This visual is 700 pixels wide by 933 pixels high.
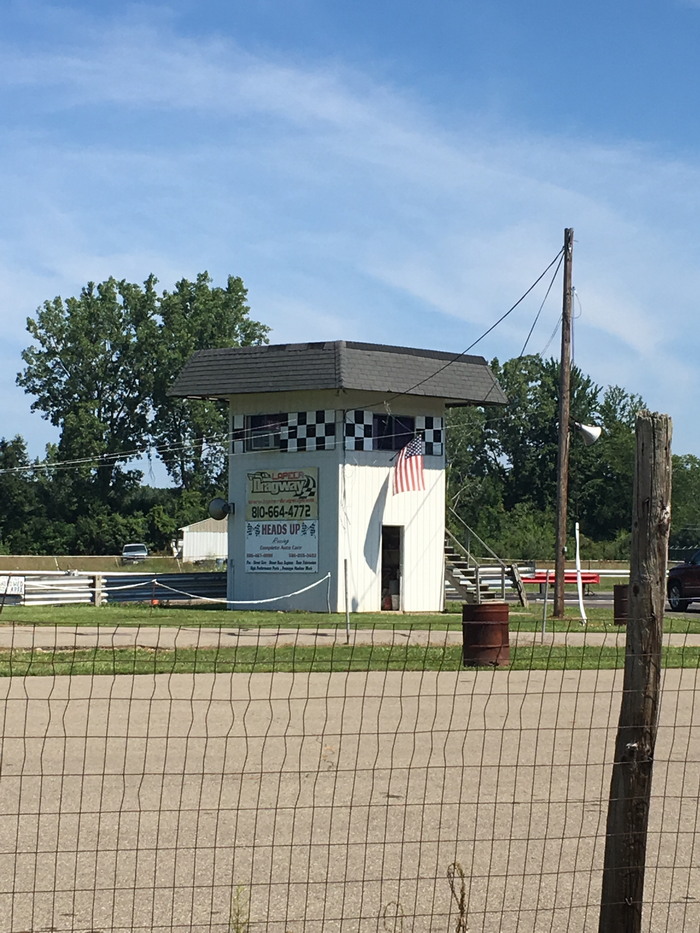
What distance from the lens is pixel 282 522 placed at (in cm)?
3350

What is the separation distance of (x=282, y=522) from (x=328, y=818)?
25.5 meters

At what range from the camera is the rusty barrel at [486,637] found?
17.1 meters

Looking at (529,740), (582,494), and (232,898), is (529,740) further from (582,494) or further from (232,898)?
(582,494)

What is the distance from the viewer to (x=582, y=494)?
89.9m

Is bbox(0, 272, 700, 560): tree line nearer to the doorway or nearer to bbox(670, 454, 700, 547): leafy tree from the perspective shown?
bbox(670, 454, 700, 547): leafy tree

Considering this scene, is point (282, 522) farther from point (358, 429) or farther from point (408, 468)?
point (408, 468)

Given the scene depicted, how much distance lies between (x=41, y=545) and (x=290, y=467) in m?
54.8

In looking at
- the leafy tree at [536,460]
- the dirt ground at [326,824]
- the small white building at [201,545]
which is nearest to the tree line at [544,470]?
the leafy tree at [536,460]

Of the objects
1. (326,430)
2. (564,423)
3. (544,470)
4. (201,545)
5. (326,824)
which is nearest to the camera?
(326,824)

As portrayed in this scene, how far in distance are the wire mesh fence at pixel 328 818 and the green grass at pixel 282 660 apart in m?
2.38

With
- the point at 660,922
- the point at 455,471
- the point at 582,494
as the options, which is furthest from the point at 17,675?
the point at 455,471

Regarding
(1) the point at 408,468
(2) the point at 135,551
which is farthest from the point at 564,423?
(2) the point at 135,551

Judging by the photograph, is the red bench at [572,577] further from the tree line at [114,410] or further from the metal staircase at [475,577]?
the tree line at [114,410]

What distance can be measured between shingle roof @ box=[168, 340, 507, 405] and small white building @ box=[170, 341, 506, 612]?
37mm
